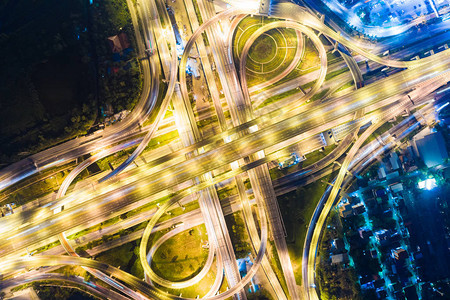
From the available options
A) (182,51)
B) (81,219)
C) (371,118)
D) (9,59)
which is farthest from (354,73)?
(9,59)

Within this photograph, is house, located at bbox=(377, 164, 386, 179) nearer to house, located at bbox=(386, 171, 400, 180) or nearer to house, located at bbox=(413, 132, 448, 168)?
house, located at bbox=(386, 171, 400, 180)

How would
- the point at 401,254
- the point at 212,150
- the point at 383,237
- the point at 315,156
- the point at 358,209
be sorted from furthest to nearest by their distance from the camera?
the point at 315,156
the point at 358,209
the point at 212,150
the point at 383,237
the point at 401,254

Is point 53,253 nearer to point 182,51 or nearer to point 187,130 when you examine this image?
point 187,130

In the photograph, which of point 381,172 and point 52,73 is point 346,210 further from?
point 52,73

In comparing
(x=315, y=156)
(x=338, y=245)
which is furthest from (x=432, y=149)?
(x=338, y=245)

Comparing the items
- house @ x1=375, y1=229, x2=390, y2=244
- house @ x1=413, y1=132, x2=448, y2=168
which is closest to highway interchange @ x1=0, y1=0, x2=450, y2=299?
house @ x1=413, y1=132, x2=448, y2=168

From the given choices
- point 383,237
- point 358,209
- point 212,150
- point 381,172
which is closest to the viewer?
point 383,237

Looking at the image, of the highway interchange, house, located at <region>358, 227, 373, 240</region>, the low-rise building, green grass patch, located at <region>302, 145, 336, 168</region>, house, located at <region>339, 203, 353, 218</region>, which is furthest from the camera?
green grass patch, located at <region>302, 145, 336, 168</region>
